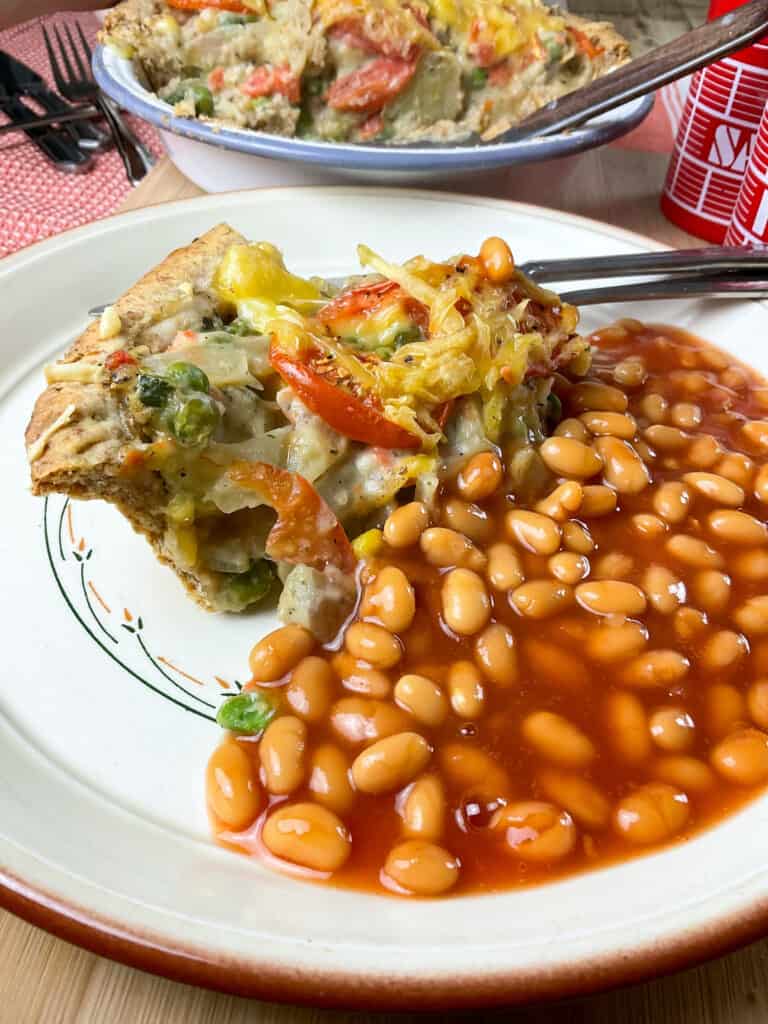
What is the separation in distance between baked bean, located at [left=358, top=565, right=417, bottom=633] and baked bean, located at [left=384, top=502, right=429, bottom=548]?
3.2 inches

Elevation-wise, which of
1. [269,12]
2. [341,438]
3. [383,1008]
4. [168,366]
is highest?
[269,12]

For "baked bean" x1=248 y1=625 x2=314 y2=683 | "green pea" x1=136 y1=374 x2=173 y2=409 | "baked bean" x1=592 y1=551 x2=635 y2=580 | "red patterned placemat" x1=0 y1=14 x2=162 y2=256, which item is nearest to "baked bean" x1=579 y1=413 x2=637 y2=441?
"baked bean" x1=592 y1=551 x2=635 y2=580

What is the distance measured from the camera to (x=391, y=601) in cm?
173

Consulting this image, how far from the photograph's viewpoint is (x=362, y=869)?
141cm

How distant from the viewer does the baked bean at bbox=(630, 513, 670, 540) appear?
1946 millimetres

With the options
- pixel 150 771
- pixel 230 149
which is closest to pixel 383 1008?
pixel 150 771

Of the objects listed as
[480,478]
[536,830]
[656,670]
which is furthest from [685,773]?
[480,478]

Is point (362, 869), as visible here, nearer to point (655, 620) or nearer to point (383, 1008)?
point (383, 1008)

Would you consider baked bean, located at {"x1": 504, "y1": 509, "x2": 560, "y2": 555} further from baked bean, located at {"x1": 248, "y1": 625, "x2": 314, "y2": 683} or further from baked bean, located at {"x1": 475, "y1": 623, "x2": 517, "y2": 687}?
baked bean, located at {"x1": 248, "y1": 625, "x2": 314, "y2": 683}

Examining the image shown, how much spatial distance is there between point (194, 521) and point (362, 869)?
2.70 ft

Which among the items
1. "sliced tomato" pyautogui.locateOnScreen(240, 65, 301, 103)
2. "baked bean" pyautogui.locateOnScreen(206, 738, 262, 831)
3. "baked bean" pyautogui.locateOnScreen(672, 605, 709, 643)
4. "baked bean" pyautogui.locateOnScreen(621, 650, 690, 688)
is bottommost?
"baked bean" pyautogui.locateOnScreen(206, 738, 262, 831)

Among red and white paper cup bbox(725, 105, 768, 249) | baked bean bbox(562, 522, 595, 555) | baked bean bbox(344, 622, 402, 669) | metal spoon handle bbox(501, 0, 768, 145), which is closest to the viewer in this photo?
baked bean bbox(344, 622, 402, 669)

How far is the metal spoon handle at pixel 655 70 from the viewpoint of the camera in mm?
2783

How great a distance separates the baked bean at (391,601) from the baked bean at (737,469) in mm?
904
